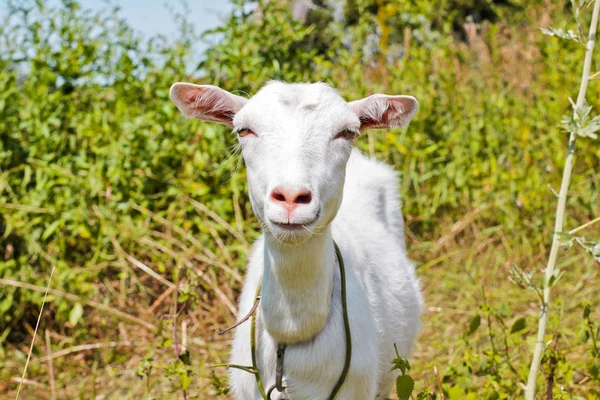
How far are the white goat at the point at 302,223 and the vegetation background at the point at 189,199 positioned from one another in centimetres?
135

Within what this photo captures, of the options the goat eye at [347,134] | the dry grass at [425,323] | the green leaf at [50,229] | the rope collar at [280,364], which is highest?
the goat eye at [347,134]

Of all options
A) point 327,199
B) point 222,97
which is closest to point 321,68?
point 222,97

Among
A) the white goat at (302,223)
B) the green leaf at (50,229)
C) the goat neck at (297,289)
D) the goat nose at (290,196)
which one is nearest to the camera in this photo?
the goat nose at (290,196)

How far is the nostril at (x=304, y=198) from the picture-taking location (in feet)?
6.80

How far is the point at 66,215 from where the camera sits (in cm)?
462

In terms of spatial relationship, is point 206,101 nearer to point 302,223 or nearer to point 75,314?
point 302,223

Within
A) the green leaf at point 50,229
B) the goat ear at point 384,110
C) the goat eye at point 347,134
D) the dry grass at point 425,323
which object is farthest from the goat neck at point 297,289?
the green leaf at point 50,229

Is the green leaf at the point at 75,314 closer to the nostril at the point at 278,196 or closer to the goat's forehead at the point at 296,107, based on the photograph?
the goat's forehead at the point at 296,107

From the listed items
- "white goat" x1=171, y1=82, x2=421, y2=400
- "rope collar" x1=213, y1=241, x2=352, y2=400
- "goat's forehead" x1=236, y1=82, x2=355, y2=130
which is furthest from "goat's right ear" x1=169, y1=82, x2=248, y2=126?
"rope collar" x1=213, y1=241, x2=352, y2=400

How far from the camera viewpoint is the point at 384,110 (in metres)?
2.55

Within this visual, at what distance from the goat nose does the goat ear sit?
592mm

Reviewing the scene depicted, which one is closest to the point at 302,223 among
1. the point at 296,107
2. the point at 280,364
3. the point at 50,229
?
the point at 296,107

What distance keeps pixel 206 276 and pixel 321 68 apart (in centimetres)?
199

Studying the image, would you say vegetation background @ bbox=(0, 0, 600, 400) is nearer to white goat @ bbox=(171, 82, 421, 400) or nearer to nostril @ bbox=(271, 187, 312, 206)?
white goat @ bbox=(171, 82, 421, 400)
